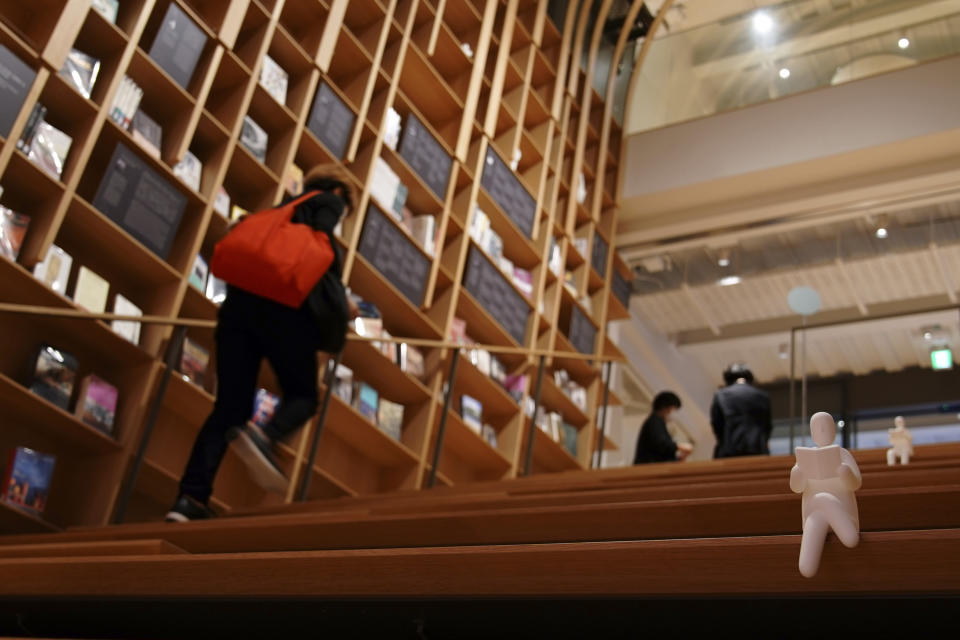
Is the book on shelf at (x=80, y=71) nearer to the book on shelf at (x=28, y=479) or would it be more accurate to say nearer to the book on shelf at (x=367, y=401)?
the book on shelf at (x=28, y=479)

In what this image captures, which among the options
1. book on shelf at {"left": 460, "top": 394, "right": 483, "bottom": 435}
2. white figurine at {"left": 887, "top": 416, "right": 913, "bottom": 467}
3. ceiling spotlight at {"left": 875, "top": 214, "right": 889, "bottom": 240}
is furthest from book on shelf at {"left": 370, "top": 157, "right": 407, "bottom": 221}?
ceiling spotlight at {"left": 875, "top": 214, "right": 889, "bottom": 240}

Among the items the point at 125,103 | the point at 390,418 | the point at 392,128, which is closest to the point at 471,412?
the point at 390,418

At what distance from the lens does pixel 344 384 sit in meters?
5.04

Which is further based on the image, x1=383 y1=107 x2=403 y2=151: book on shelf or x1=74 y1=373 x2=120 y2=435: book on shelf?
x1=383 y1=107 x2=403 y2=151: book on shelf

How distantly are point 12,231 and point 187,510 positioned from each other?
120 cm

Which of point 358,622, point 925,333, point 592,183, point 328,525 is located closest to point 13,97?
point 328,525

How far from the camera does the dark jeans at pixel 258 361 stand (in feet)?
11.2

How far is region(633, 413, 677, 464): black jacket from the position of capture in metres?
5.88

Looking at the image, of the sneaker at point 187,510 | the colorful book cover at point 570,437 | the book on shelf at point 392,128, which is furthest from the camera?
the colorful book cover at point 570,437

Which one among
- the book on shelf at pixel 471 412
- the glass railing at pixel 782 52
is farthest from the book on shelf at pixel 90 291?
the glass railing at pixel 782 52

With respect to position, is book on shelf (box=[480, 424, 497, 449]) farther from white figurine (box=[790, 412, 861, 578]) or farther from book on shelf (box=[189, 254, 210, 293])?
white figurine (box=[790, 412, 861, 578])

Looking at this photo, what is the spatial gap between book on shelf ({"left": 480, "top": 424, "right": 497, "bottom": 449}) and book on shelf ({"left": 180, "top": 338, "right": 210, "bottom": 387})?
2.22m

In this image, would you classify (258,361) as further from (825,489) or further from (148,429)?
(825,489)

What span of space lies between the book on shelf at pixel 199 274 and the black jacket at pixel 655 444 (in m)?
2.72
